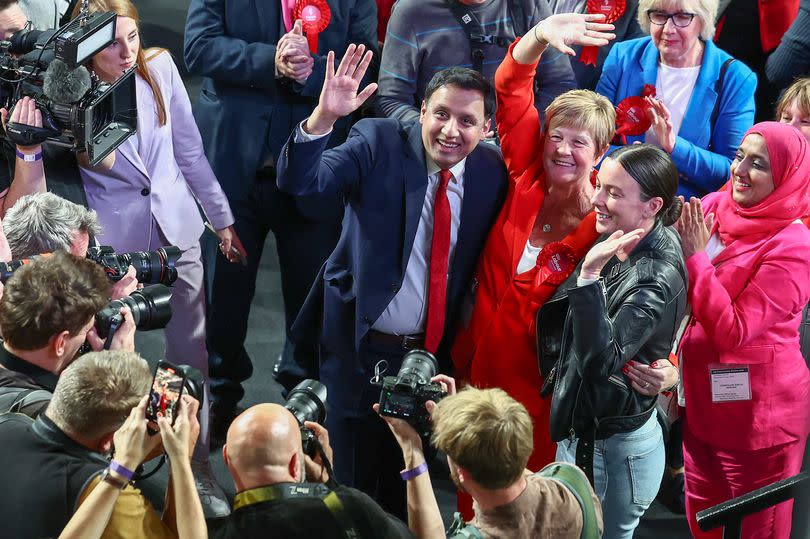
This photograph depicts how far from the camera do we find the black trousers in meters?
4.49

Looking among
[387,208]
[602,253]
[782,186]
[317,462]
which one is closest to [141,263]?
[387,208]

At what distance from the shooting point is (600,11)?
4465 millimetres

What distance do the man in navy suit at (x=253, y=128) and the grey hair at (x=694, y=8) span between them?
1.08 m

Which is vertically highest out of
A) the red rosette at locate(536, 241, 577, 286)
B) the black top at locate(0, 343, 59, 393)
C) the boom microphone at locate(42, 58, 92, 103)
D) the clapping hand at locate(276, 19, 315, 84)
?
the boom microphone at locate(42, 58, 92, 103)

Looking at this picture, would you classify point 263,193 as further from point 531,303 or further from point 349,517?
point 349,517

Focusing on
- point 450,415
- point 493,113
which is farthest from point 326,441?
point 493,113

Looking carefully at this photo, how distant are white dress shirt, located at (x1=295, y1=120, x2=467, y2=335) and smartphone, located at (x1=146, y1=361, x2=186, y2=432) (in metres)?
1.17

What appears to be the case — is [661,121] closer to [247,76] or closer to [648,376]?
[648,376]

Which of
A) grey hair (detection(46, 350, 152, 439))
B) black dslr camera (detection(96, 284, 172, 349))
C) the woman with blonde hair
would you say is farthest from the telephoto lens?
the woman with blonde hair

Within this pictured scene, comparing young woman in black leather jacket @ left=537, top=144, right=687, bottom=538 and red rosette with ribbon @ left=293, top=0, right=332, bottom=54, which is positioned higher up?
red rosette with ribbon @ left=293, top=0, right=332, bottom=54

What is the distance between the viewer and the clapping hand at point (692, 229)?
329 centimetres

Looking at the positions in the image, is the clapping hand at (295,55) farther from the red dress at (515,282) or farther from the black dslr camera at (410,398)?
the black dslr camera at (410,398)

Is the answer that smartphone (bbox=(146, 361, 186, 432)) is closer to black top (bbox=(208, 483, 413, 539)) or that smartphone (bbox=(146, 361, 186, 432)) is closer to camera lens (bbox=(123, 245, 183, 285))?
black top (bbox=(208, 483, 413, 539))

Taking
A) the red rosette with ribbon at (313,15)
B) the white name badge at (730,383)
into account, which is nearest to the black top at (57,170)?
the red rosette with ribbon at (313,15)
